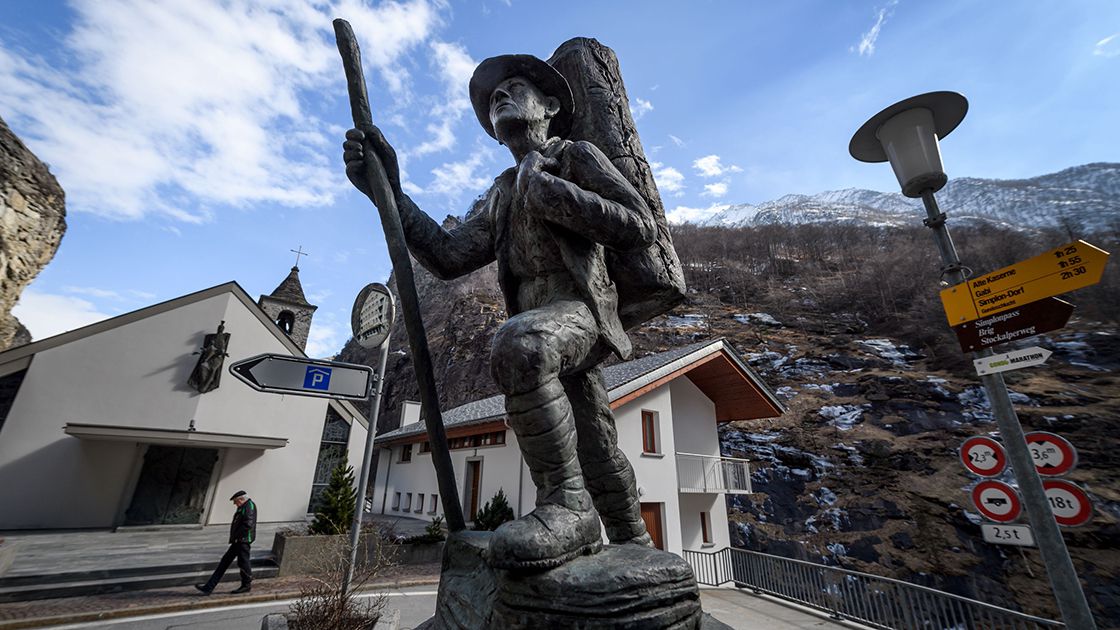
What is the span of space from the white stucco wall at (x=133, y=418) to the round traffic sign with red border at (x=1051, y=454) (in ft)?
54.4

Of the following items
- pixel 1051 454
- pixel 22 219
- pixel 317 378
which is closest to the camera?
pixel 1051 454

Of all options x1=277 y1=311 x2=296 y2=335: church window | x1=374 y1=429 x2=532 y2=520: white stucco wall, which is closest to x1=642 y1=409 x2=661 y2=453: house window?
x1=374 y1=429 x2=532 y2=520: white stucco wall

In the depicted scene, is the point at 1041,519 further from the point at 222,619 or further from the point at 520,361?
the point at 222,619

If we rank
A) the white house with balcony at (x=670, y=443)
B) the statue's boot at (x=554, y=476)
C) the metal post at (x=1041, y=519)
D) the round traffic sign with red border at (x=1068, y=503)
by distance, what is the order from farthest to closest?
the white house with balcony at (x=670, y=443), the round traffic sign with red border at (x=1068, y=503), the metal post at (x=1041, y=519), the statue's boot at (x=554, y=476)

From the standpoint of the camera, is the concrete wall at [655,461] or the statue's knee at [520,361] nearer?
the statue's knee at [520,361]

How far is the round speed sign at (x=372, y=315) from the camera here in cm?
372

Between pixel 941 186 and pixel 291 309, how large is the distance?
28200mm

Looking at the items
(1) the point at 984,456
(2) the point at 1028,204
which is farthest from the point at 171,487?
(2) the point at 1028,204

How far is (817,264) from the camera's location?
41.5 metres

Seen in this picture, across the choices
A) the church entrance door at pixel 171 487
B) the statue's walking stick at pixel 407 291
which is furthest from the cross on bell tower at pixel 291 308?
the statue's walking stick at pixel 407 291

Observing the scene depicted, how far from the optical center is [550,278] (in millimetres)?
1806

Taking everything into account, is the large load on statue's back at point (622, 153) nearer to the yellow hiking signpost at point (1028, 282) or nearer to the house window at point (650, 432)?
the yellow hiking signpost at point (1028, 282)

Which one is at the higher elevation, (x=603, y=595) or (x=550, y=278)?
(x=550, y=278)

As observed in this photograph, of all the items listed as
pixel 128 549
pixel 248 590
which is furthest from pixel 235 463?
pixel 248 590
